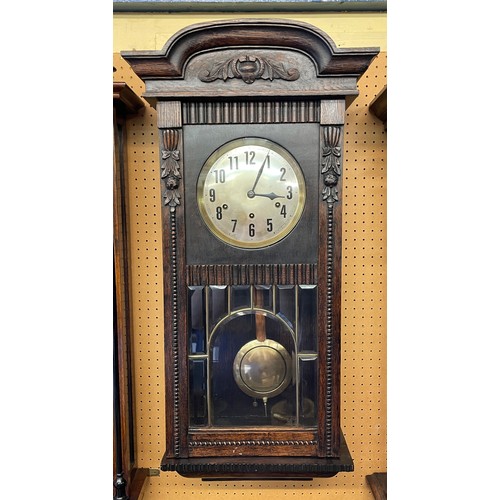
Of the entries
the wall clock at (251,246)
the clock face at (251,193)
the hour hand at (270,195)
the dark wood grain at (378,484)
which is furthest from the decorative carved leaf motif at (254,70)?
the dark wood grain at (378,484)

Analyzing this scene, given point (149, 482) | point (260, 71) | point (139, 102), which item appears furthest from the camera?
point (149, 482)

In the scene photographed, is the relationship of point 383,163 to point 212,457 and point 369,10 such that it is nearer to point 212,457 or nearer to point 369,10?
point 369,10

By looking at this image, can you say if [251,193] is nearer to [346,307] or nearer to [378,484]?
[346,307]

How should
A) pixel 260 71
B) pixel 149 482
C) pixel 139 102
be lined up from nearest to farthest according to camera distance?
1. pixel 260 71
2. pixel 139 102
3. pixel 149 482

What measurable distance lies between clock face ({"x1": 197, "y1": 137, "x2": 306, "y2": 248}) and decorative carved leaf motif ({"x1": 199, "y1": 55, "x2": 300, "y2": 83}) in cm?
12

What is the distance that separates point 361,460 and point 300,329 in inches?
20.8

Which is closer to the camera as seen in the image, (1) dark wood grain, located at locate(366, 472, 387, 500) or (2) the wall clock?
(2) the wall clock

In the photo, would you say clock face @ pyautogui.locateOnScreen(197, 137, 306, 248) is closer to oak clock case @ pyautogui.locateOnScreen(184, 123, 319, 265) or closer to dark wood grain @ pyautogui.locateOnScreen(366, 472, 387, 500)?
oak clock case @ pyautogui.locateOnScreen(184, 123, 319, 265)

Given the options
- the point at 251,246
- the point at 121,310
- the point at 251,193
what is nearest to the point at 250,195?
the point at 251,193

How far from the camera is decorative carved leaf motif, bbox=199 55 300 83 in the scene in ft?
2.44

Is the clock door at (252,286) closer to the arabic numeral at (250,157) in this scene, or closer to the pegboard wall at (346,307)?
the arabic numeral at (250,157)

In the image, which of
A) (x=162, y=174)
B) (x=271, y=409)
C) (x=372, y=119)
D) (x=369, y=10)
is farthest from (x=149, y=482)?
(x=369, y=10)

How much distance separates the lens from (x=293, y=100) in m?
0.76

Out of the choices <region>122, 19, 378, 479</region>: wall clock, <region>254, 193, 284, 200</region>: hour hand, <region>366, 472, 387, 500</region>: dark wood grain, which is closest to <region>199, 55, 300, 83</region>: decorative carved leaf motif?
<region>122, 19, 378, 479</region>: wall clock
